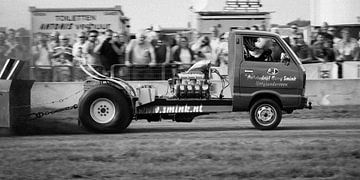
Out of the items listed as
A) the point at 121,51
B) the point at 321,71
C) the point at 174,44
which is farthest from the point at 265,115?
the point at 321,71

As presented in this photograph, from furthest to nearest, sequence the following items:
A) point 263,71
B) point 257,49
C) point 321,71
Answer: point 321,71 → point 257,49 → point 263,71

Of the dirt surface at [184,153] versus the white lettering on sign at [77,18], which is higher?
the white lettering on sign at [77,18]

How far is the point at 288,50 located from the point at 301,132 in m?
1.59

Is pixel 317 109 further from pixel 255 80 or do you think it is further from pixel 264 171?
pixel 264 171

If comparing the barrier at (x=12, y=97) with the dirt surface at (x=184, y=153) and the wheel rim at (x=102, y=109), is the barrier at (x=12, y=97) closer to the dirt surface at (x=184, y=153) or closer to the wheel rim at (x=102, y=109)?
the dirt surface at (x=184, y=153)

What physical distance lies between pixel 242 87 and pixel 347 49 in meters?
6.62

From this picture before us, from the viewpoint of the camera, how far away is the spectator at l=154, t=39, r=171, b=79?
50.3ft

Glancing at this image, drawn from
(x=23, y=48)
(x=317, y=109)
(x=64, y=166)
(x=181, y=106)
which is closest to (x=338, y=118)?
(x=317, y=109)

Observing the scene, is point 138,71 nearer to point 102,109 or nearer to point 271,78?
point 102,109

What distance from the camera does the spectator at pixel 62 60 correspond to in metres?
16.2

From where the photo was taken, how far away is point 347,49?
58.5ft

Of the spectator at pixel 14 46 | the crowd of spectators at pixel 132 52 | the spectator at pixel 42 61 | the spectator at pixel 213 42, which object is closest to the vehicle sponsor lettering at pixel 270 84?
the crowd of spectators at pixel 132 52

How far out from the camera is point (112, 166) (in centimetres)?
768

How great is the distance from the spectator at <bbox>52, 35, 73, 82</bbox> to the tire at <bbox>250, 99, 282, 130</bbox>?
5751mm
